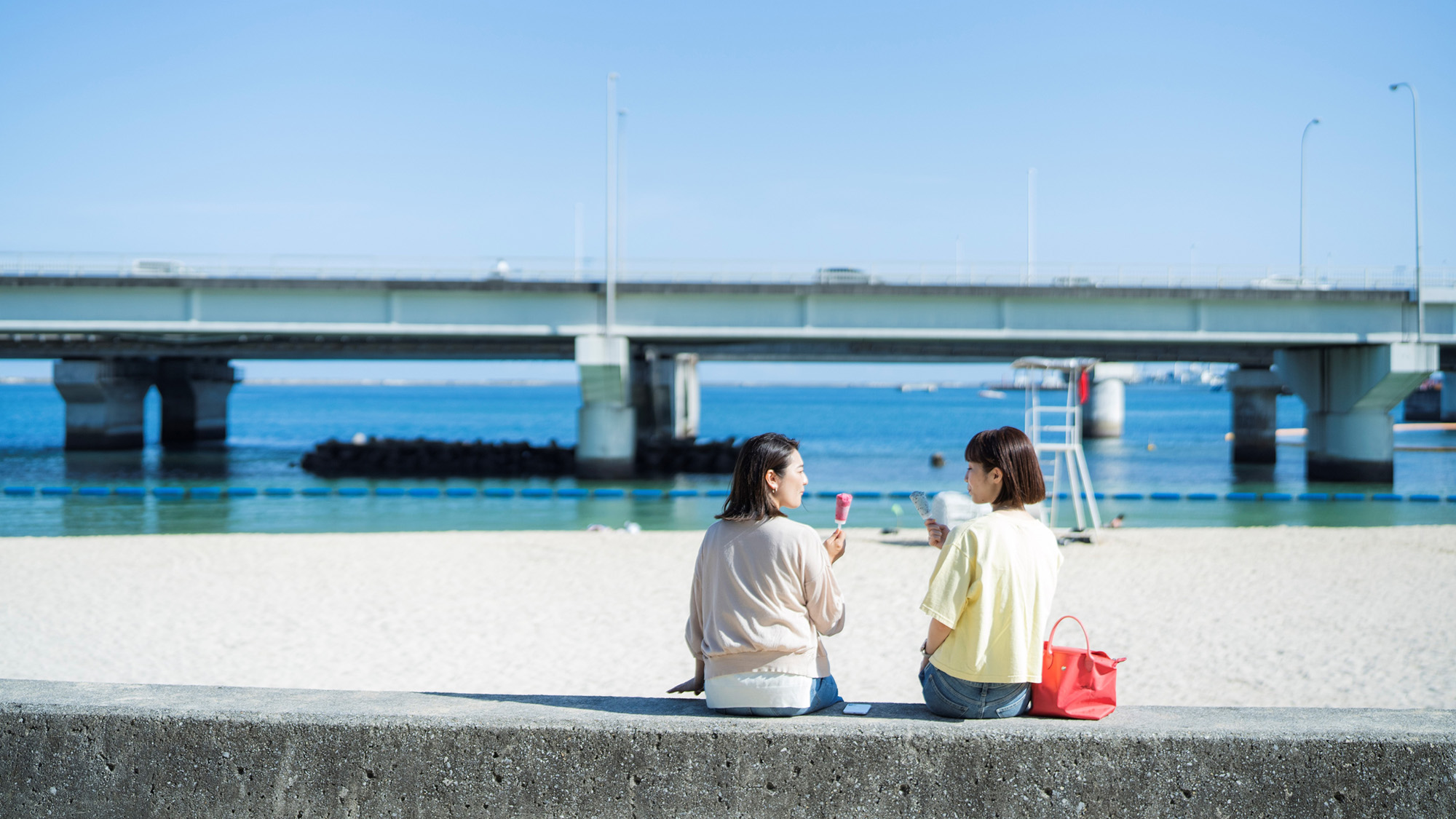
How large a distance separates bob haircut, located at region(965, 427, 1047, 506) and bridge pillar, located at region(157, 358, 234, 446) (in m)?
57.4

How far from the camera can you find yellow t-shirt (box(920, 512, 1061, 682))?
3768 mm

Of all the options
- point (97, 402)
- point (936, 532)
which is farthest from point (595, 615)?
point (97, 402)

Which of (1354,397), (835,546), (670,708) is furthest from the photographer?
(1354,397)

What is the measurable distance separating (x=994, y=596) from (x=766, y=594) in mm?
822

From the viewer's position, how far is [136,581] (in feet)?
43.8

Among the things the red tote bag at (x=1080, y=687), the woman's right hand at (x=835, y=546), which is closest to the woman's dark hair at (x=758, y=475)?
the woman's right hand at (x=835, y=546)

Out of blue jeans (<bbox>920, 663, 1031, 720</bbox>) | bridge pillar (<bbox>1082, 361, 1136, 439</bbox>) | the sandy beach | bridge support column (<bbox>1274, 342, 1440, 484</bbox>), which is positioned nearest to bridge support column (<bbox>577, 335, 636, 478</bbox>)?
the sandy beach

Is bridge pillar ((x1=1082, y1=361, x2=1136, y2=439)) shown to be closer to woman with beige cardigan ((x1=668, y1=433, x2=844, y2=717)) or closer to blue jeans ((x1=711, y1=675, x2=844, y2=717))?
blue jeans ((x1=711, y1=675, x2=844, y2=717))

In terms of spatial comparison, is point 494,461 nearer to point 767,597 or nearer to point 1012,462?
point 767,597

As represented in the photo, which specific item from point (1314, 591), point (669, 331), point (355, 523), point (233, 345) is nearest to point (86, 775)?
point (1314, 591)

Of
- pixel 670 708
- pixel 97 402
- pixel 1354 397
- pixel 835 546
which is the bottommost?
pixel 670 708

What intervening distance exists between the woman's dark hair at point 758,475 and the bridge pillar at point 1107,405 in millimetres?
68914

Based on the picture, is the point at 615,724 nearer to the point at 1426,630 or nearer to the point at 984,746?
the point at 984,746

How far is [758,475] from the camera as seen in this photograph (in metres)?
3.83
